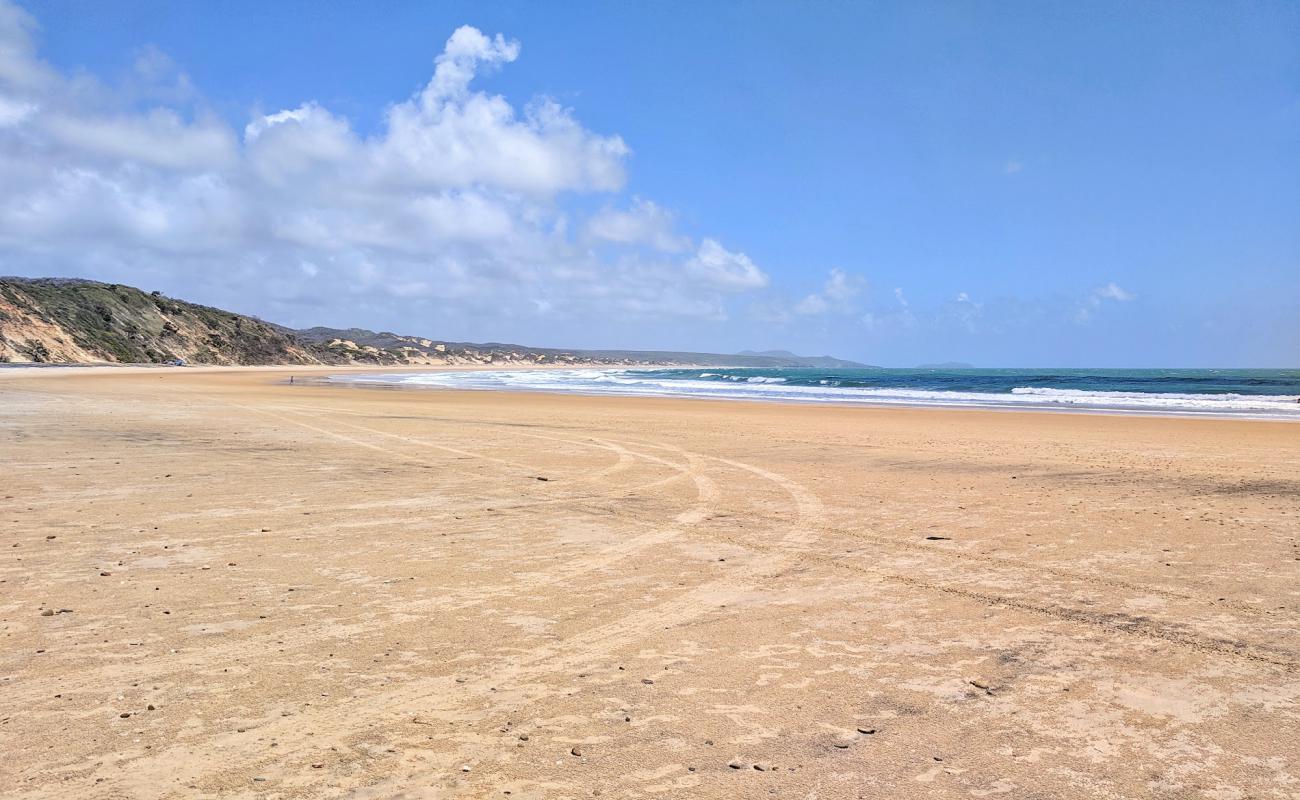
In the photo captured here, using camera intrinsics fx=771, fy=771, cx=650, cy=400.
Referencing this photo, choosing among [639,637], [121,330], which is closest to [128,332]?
[121,330]

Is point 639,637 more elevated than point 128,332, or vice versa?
point 128,332

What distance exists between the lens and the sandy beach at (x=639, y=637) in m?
3.17

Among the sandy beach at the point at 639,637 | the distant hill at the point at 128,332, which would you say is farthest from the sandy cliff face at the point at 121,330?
the sandy beach at the point at 639,637

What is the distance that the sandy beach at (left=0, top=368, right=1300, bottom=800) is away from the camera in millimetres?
3166

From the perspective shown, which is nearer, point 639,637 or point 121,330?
point 639,637

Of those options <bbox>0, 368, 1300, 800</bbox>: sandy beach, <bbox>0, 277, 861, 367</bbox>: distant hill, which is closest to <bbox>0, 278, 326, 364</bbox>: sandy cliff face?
<bbox>0, 277, 861, 367</bbox>: distant hill

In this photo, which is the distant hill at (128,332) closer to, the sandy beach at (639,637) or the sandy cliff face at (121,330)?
the sandy cliff face at (121,330)

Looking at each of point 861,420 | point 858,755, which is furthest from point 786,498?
point 861,420

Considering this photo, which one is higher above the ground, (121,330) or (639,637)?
(121,330)

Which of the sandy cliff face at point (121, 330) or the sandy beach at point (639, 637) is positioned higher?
the sandy cliff face at point (121, 330)

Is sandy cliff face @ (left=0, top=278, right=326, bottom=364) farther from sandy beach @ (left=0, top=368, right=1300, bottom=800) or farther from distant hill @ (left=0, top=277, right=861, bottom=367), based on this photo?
sandy beach @ (left=0, top=368, right=1300, bottom=800)

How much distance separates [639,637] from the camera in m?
4.60

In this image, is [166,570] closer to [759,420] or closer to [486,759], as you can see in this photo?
[486,759]

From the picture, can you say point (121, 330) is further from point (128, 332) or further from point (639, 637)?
point (639, 637)
